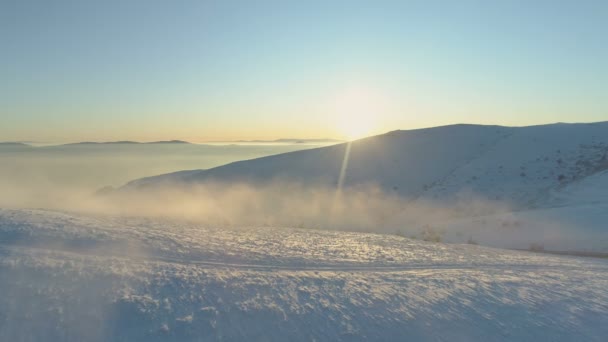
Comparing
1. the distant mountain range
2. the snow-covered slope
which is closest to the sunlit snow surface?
the distant mountain range

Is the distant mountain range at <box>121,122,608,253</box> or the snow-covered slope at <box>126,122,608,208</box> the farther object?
the snow-covered slope at <box>126,122,608,208</box>

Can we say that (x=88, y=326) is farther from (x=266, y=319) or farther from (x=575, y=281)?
(x=575, y=281)

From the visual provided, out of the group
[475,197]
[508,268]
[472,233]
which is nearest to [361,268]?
[508,268]

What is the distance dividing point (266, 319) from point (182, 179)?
36442 mm

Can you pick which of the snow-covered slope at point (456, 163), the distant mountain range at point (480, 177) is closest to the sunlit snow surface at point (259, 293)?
the distant mountain range at point (480, 177)

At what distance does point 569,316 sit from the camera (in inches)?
184

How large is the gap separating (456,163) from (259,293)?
98.3ft

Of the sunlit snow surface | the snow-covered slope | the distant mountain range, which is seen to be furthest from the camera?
the snow-covered slope

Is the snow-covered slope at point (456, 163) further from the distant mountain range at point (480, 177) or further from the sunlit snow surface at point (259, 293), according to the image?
the sunlit snow surface at point (259, 293)

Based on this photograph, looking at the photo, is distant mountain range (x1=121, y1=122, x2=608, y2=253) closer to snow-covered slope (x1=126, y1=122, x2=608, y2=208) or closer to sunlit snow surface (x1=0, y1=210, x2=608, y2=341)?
snow-covered slope (x1=126, y1=122, x2=608, y2=208)

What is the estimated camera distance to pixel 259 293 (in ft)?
15.8

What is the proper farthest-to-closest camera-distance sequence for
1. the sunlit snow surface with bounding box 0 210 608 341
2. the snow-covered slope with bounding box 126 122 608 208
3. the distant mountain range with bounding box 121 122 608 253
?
the snow-covered slope with bounding box 126 122 608 208
the distant mountain range with bounding box 121 122 608 253
the sunlit snow surface with bounding box 0 210 608 341

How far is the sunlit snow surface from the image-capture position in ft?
13.4

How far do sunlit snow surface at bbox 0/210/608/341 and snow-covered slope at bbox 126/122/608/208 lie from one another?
1975cm
